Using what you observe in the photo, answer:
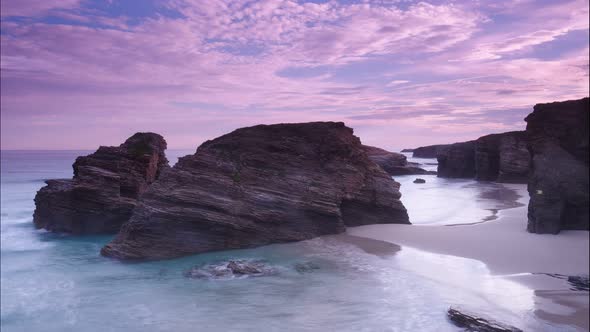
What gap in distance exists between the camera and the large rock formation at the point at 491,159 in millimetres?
48094

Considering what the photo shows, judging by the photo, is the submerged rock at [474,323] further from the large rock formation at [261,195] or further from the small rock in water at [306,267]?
the large rock formation at [261,195]

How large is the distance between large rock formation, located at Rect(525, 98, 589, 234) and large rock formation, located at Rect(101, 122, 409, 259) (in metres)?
7.09

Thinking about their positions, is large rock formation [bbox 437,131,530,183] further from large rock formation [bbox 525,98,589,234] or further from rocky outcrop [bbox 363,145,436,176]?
large rock formation [bbox 525,98,589,234]

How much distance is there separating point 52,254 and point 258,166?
11653 mm

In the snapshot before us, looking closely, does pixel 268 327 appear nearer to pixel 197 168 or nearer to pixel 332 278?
pixel 332 278

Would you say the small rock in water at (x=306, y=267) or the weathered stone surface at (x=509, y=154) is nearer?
the small rock in water at (x=306, y=267)

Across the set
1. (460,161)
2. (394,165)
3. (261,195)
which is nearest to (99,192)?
(261,195)

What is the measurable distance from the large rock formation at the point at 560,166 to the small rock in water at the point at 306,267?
9.69 meters

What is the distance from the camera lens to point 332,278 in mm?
14562

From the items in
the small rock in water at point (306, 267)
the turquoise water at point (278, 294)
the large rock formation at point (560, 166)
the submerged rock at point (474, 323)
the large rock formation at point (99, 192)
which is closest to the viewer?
the submerged rock at point (474, 323)

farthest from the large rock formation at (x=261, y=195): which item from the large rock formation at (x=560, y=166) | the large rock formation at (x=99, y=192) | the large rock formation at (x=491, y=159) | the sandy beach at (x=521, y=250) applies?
Answer: the large rock formation at (x=491, y=159)

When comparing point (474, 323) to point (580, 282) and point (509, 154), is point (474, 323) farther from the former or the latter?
point (509, 154)

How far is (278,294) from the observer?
1359 cm

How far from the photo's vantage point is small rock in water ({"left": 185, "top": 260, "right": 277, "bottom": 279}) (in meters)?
15.3
